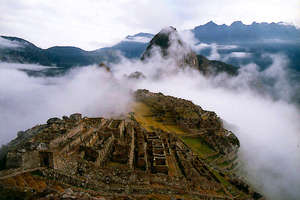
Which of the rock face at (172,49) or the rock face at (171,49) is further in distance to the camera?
the rock face at (172,49)

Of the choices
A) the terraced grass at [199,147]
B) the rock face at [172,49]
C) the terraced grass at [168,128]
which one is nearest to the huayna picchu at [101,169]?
the terraced grass at [199,147]

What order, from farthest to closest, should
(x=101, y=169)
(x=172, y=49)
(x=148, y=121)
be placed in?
(x=172, y=49), (x=148, y=121), (x=101, y=169)

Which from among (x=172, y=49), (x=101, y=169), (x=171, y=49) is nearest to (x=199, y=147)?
(x=101, y=169)

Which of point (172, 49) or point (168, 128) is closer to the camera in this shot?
point (168, 128)

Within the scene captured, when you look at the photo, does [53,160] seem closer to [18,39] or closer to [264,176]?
[264,176]

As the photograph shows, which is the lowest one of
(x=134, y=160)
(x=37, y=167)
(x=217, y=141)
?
(x=217, y=141)

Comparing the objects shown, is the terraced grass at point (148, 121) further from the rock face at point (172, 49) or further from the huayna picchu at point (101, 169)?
the rock face at point (172, 49)

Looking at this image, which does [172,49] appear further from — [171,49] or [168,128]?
[168,128]

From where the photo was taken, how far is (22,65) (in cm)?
11669

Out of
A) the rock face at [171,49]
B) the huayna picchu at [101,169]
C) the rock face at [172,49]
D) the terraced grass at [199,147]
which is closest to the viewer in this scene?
the huayna picchu at [101,169]

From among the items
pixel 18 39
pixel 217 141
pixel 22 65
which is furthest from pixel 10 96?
pixel 217 141

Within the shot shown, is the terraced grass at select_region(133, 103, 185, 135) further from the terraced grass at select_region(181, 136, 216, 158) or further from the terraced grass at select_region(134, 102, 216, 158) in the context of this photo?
the terraced grass at select_region(181, 136, 216, 158)

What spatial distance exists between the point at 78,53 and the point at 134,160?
12875cm

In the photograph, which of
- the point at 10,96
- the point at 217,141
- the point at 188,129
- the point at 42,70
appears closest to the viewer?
the point at 217,141
